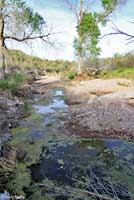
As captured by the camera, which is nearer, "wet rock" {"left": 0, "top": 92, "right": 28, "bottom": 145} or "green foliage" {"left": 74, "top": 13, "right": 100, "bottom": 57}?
"wet rock" {"left": 0, "top": 92, "right": 28, "bottom": 145}

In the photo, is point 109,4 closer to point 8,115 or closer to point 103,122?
point 8,115

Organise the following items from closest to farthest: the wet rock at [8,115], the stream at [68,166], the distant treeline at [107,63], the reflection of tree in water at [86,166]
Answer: the stream at [68,166] < the reflection of tree in water at [86,166] < the wet rock at [8,115] < the distant treeline at [107,63]

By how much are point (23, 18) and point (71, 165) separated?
14.4m

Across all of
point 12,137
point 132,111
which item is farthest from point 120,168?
point 132,111

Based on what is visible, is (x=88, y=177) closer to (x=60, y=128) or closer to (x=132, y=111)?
(x=60, y=128)

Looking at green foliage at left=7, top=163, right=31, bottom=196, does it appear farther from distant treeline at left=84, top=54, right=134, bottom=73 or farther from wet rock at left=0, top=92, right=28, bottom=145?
distant treeline at left=84, top=54, right=134, bottom=73


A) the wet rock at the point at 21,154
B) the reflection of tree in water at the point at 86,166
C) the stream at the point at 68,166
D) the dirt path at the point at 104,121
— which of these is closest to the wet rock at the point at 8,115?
the stream at the point at 68,166

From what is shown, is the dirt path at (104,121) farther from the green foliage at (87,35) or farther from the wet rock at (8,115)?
the green foliage at (87,35)

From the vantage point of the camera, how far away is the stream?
456 cm

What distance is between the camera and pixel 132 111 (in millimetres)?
11047

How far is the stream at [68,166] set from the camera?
180 inches

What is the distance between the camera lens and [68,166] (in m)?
6.05

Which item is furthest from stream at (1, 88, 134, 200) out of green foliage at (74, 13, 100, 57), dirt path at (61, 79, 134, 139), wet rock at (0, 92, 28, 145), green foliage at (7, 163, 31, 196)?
green foliage at (74, 13, 100, 57)

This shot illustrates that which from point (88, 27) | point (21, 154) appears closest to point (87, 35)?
point (88, 27)
